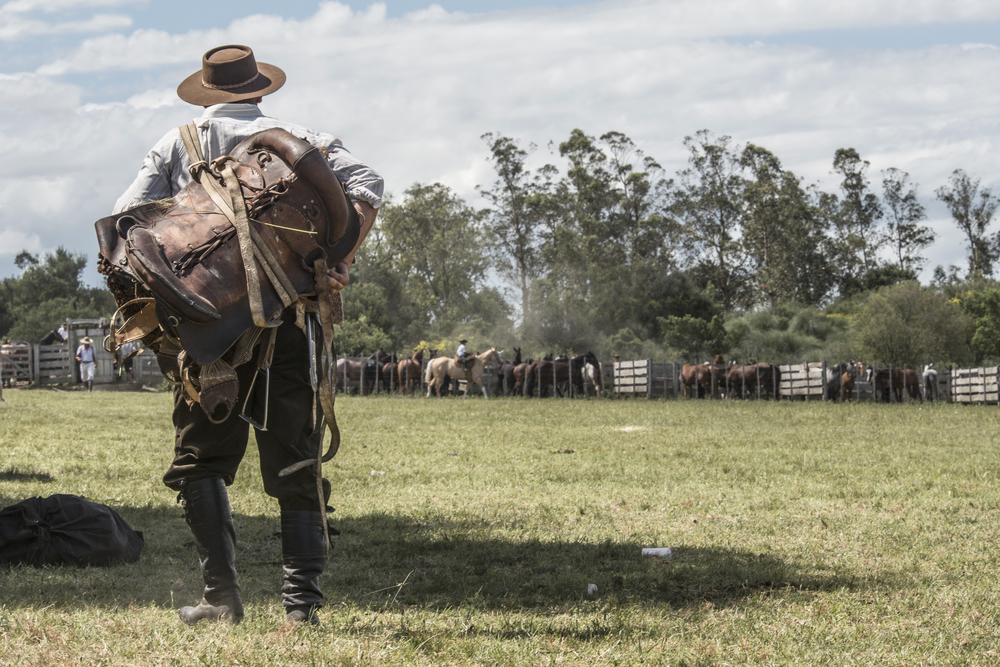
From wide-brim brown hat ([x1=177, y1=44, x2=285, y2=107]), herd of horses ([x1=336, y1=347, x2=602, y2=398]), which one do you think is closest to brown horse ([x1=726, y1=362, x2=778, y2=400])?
herd of horses ([x1=336, y1=347, x2=602, y2=398])

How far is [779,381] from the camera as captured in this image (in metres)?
30.9

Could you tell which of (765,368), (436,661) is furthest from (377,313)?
(436,661)

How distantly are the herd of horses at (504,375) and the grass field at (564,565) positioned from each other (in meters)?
22.4

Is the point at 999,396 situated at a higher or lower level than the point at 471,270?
lower

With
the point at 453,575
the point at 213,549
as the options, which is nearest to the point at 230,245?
the point at 213,549

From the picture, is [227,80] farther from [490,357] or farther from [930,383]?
[930,383]

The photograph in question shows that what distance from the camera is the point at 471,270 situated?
214 feet

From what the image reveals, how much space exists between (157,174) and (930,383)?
3140 cm

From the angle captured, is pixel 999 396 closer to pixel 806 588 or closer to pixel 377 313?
pixel 806 588

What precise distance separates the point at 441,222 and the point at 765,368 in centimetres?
3705

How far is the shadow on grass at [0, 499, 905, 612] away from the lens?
3928 millimetres

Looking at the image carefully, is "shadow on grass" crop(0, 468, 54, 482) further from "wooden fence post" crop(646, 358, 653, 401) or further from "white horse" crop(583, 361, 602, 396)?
"white horse" crop(583, 361, 602, 396)

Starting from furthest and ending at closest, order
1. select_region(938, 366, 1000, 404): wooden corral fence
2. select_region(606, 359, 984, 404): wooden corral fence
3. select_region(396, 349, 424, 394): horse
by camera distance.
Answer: select_region(396, 349, 424, 394): horse → select_region(606, 359, 984, 404): wooden corral fence → select_region(938, 366, 1000, 404): wooden corral fence

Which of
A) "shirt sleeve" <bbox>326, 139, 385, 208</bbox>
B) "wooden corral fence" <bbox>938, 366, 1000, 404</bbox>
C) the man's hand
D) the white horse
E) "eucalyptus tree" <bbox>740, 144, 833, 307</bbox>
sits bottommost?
"wooden corral fence" <bbox>938, 366, 1000, 404</bbox>
